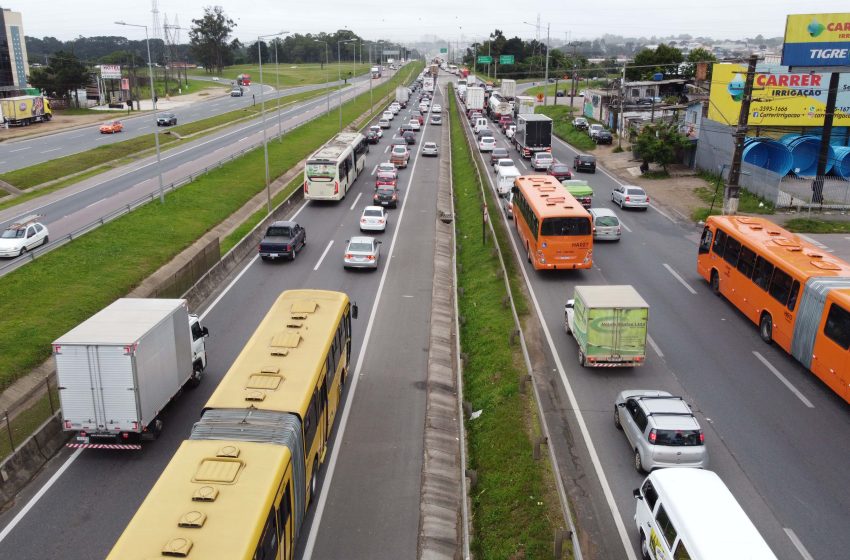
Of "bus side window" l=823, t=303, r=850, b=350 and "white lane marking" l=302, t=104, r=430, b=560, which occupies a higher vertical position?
"bus side window" l=823, t=303, r=850, b=350

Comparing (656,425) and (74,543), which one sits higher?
(656,425)

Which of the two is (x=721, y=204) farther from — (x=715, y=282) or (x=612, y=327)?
(x=612, y=327)

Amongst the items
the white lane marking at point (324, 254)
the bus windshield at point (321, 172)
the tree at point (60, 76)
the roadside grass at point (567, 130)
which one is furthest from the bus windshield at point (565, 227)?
the tree at point (60, 76)

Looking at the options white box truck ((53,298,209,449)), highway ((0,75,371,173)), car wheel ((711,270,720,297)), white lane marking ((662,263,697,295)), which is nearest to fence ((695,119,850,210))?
white lane marking ((662,263,697,295))

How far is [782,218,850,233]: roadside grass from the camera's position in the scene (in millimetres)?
38562

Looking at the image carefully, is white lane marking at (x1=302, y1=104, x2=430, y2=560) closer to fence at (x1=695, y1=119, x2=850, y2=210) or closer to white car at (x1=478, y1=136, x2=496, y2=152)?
fence at (x1=695, y1=119, x2=850, y2=210)

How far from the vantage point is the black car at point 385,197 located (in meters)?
45.7

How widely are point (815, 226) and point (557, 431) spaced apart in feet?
94.7

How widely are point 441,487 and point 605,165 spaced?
2011 inches

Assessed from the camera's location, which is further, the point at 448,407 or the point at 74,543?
the point at 448,407

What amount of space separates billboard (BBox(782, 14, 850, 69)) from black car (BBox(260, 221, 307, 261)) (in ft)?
112

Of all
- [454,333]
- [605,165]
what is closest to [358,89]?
[605,165]

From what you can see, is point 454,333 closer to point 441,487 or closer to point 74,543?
point 441,487

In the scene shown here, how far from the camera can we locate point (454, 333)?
1000 inches
